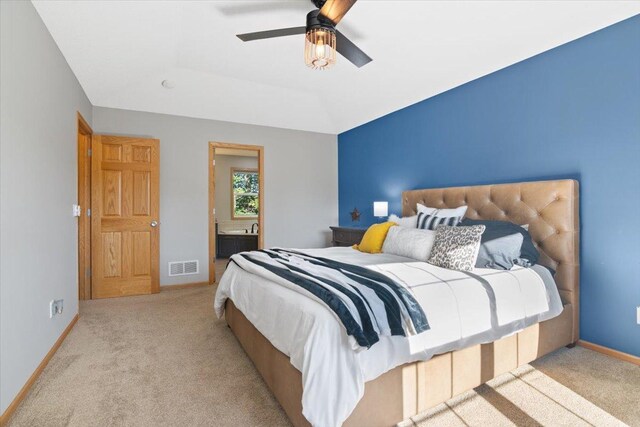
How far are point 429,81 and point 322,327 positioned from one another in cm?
320

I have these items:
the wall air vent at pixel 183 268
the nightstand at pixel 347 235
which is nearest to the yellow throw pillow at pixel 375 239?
the nightstand at pixel 347 235

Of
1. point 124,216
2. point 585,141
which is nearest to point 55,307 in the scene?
point 124,216

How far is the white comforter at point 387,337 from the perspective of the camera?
138cm

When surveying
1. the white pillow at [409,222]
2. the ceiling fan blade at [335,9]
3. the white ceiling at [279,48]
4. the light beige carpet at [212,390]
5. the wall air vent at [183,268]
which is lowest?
the light beige carpet at [212,390]

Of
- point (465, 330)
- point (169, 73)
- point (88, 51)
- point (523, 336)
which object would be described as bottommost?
point (523, 336)

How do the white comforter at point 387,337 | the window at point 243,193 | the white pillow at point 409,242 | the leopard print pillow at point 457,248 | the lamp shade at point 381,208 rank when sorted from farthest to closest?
the window at point 243,193, the lamp shade at point 381,208, the white pillow at point 409,242, the leopard print pillow at point 457,248, the white comforter at point 387,337

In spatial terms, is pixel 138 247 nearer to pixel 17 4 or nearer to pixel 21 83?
pixel 21 83

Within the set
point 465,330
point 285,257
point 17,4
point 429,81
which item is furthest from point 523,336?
point 17,4

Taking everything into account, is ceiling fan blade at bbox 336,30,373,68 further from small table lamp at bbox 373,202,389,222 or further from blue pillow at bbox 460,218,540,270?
small table lamp at bbox 373,202,389,222

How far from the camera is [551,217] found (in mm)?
2617

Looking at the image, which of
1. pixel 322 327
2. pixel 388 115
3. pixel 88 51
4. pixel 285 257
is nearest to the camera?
pixel 322 327

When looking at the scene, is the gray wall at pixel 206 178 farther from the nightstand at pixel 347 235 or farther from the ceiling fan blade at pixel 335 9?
the ceiling fan blade at pixel 335 9

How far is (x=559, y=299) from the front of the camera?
7.86ft

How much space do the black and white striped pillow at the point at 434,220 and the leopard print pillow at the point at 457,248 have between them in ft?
1.66
